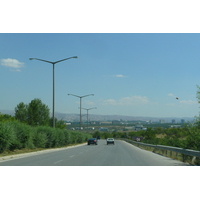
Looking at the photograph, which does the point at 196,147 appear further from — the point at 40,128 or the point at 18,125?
the point at 40,128

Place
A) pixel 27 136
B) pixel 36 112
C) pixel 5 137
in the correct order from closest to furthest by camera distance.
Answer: pixel 5 137, pixel 27 136, pixel 36 112

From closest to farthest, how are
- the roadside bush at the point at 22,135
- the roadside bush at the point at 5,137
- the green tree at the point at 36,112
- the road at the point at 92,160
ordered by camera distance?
the road at the point at 92,160 → the roadside bush at the point at 5,137 → the roadside bush at the point at 22,135 → the green tree at the point at 36,112

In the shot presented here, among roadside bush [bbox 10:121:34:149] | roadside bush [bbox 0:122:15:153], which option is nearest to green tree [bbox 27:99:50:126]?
roadside bush [bbox 10:121:34:149]

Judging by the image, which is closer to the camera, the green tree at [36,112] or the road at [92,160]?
the road at [92,160]

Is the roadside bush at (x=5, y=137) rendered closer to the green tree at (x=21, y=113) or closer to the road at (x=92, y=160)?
the road at (x=92, y=160)

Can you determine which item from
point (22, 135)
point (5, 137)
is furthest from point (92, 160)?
point (22, 135)

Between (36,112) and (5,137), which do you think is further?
(36,112)

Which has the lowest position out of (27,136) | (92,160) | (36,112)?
(92,160)

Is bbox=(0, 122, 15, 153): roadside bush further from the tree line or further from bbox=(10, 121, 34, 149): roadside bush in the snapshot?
bbox=(10, 121, 34, 149): roadside bush

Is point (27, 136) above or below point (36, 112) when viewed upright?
below

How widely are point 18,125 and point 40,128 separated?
800 cm

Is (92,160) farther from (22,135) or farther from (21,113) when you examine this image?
(21,113)

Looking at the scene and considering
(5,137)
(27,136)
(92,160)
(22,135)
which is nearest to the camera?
(92,160)

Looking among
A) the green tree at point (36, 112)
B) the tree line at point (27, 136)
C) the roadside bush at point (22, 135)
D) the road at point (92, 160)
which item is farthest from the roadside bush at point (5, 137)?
the green tree at point (36, 112)
